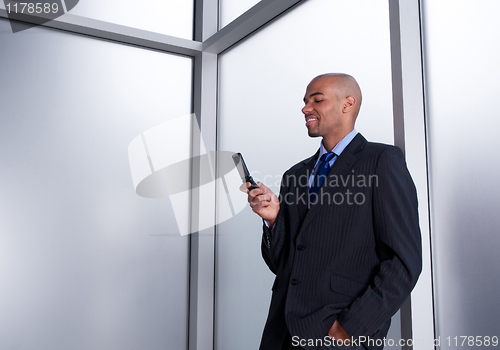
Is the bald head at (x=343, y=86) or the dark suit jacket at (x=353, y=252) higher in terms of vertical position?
the bald head at (x=343, y=86)

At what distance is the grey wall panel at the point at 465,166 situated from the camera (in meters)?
1.33

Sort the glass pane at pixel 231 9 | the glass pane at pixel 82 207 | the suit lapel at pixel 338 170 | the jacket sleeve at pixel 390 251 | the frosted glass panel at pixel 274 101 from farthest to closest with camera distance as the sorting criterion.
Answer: the glass pane at pixel 231 9
the glass pane at pixel 82 207
the frosted glass panel at pixel 274 101
the suit lapel at pixel 338 170
the jacket sleeve at pixel 390 251

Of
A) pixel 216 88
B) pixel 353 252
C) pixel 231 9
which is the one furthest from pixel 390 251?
pixel 231 9

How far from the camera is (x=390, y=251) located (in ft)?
3.86

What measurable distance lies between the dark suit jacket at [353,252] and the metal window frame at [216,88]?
24cm

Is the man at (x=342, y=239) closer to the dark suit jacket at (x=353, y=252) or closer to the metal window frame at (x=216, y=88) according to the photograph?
the dark suit jacket at (x=353, y=252)

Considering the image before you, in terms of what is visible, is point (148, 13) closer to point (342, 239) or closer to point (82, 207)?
point (82, 207)

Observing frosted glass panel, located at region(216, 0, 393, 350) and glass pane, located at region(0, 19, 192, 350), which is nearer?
frosted glass panel, located at region(216, 0, 393, 350)

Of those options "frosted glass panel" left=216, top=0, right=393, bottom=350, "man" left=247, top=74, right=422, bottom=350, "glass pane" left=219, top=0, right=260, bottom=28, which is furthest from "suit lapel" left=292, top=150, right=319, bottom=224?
"glass pane" left=219, top=0, right=260, bottom=28

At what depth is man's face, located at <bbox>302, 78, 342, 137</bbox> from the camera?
137cm

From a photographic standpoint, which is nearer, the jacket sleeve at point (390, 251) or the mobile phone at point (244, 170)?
the jacket sleeve at point (390, 251)

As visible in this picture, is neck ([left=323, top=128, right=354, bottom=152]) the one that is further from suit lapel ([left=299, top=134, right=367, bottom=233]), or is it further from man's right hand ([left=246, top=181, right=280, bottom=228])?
man's right hand ([left=246, top=181, right=280, bottom=228])

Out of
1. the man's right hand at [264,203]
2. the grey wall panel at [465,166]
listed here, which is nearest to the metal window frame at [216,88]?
the grey wall panel at [465,166]

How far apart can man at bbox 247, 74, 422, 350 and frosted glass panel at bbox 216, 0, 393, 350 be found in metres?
0.38
